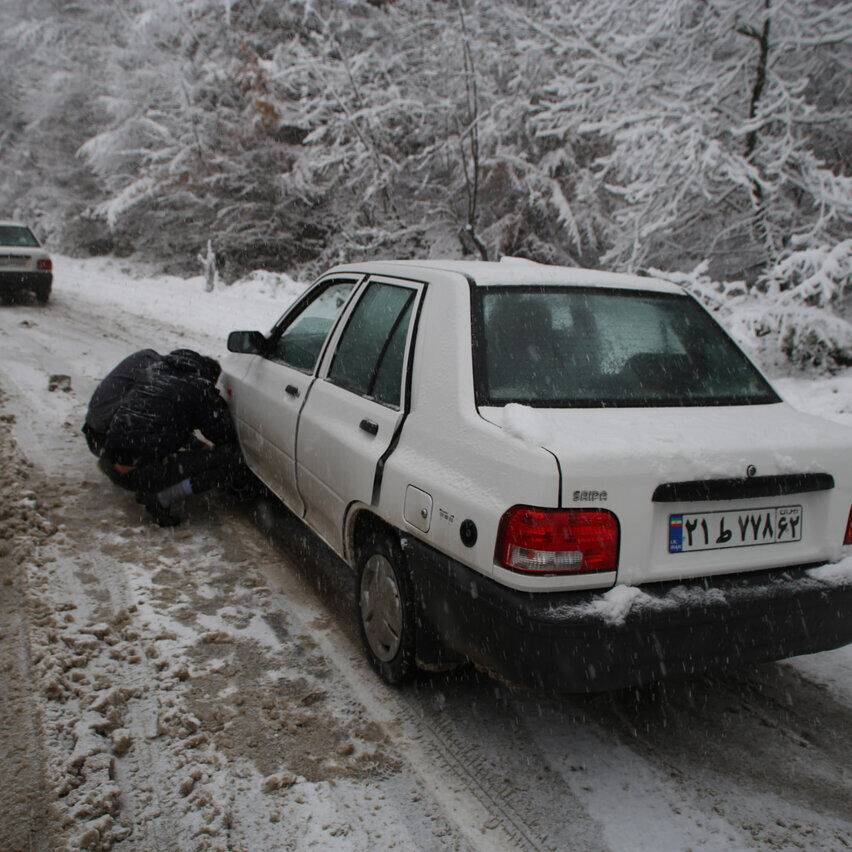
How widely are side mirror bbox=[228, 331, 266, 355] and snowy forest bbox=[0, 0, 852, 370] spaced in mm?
4764

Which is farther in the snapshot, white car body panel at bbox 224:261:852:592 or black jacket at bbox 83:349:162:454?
black jacket at bbox 83:349:162:454

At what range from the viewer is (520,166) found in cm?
1438

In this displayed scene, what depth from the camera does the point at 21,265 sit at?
1386cm

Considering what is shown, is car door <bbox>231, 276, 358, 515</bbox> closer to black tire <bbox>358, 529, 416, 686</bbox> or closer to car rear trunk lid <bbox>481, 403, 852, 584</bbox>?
black tire <bbox>358, 529, 416, 686</bbox>

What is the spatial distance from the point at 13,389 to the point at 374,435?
5.88 metres

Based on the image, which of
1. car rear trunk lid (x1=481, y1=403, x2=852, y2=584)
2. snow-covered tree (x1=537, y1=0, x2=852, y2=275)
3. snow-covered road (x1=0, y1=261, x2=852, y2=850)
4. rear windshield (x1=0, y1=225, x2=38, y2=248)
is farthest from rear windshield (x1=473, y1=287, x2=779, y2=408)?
rear windshield (x1=0, y1=225, x2=38, y2=248)

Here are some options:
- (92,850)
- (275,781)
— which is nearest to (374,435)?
(275,781)

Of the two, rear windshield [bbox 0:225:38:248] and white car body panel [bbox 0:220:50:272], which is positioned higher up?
rear windshield [bbox 0:225:38:248]

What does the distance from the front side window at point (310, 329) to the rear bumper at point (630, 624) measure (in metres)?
1.62

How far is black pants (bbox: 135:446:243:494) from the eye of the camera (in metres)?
4.49

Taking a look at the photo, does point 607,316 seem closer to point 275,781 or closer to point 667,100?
point 275,781

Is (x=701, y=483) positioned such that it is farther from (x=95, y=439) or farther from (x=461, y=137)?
(x=461, y=137)

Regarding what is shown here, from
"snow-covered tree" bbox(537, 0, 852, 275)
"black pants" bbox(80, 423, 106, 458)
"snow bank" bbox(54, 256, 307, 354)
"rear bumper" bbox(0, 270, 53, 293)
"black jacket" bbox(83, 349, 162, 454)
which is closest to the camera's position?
"black jacket" bbox(83, 349, 162, 454)

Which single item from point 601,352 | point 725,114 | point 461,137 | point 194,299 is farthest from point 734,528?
point 194,299
